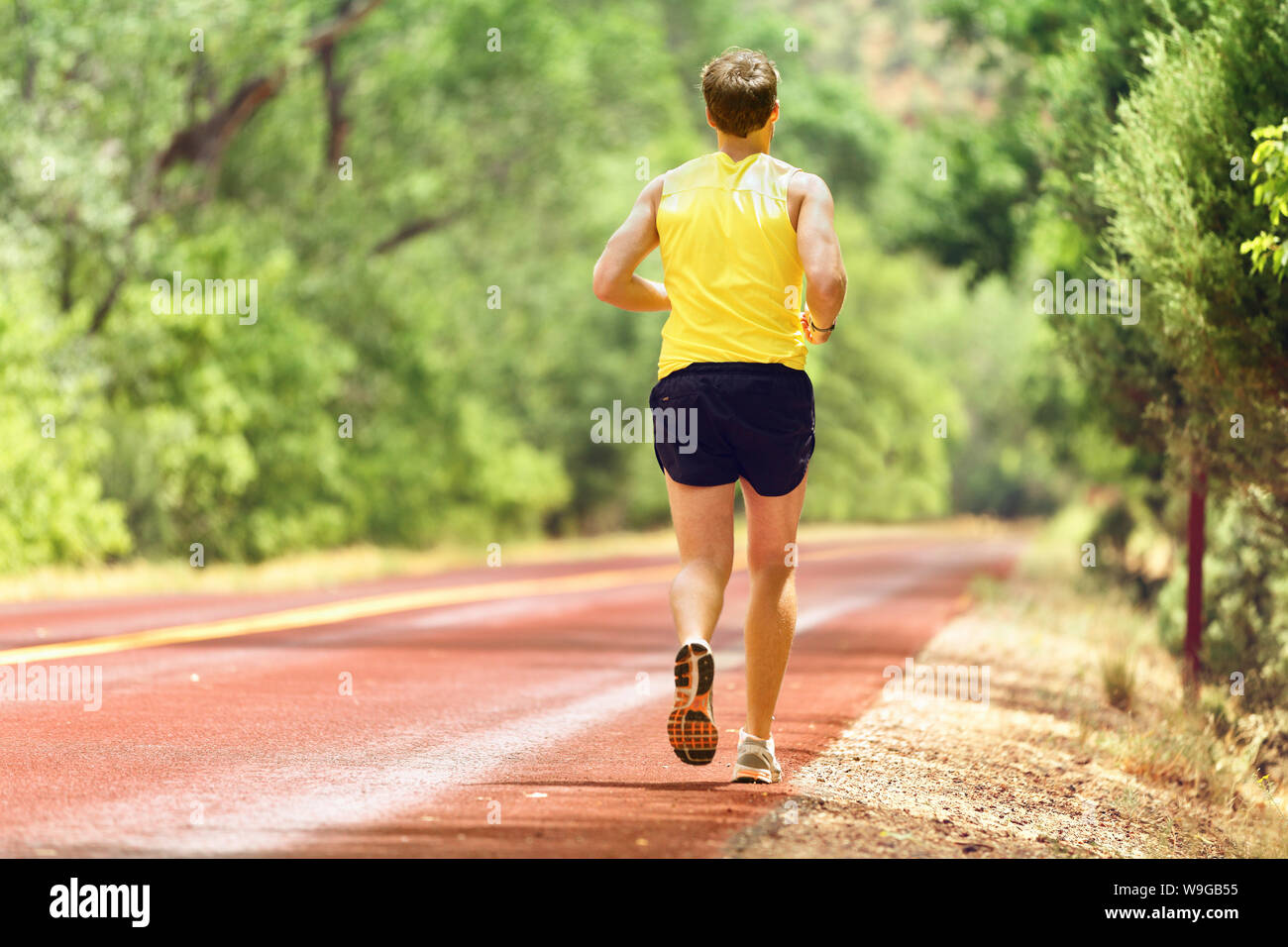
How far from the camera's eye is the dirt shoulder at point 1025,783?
→ 4582 millimetres

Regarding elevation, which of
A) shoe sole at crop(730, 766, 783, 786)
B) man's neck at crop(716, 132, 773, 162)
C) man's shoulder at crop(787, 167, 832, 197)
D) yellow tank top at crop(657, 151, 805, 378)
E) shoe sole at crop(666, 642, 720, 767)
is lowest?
shoe sole at crop(730, 766, 783, 786)

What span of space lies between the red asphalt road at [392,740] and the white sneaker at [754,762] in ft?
0.17

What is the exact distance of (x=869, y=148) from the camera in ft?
179

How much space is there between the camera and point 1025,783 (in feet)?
20.5

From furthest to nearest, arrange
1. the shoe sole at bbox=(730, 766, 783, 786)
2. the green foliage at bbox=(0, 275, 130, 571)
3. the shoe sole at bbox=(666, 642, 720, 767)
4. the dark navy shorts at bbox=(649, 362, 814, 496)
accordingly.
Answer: the green foliage at bbox=(0, 275, 130, 571) → the shoe sole at bbox=(730, 766, 783, 786) → the dark navy shorts at bbox=(649, 362, 814, 496) → the shoe sole at bbox=(666, 642, 720, 767)

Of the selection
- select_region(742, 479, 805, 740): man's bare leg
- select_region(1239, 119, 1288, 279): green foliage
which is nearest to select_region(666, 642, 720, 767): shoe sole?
select_region(742, 479, 805, 740): man's bare leg

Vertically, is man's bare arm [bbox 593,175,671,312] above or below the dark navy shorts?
above

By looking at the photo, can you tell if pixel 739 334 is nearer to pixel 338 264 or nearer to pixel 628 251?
pixel 628 251

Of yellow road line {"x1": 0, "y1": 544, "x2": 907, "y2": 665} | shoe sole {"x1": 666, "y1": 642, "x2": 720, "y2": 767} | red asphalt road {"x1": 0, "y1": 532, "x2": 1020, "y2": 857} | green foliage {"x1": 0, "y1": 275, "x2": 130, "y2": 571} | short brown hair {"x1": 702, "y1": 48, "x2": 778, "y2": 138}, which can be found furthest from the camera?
green foliage {"x1": 0, "y1": 275, "x2": 130, "y2": 571}

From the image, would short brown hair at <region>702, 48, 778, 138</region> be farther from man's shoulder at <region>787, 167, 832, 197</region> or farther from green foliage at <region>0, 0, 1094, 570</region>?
green foliage at <region>0, 0, 1094, 570</region>

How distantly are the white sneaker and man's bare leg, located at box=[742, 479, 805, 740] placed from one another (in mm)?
61

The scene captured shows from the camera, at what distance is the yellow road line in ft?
29.8

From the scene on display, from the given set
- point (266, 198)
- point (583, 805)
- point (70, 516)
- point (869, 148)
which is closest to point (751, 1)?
point (869, 148)
